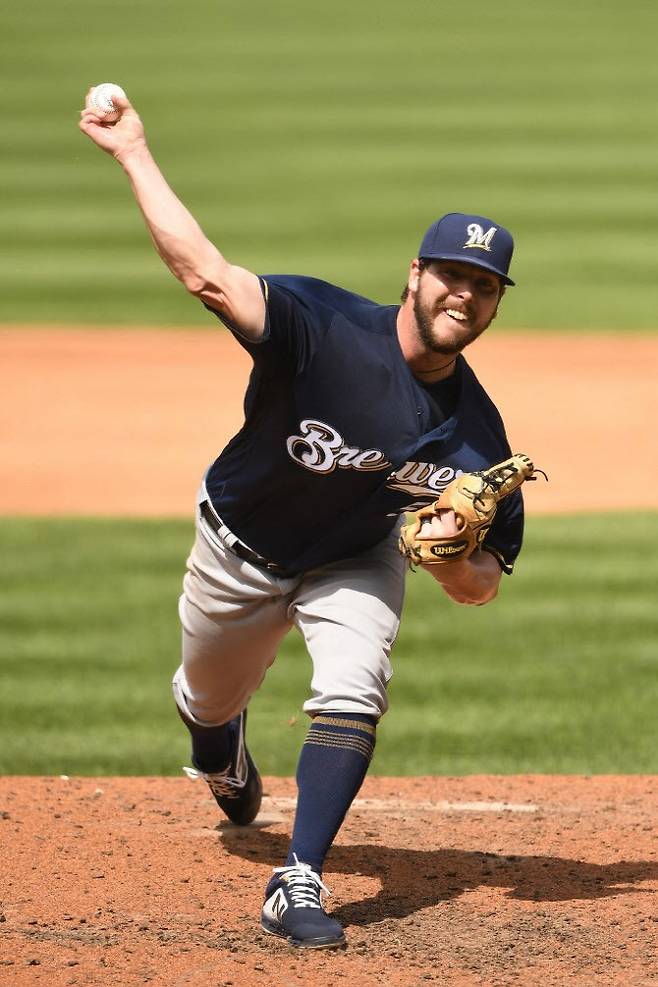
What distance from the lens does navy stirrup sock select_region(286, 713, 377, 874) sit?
385 cm

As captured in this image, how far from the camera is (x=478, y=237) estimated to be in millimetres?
3941

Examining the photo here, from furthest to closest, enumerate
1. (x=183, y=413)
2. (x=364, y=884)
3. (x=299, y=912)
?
(x=183, y=413) < (x=364, y=884) < (x=299, y=912)

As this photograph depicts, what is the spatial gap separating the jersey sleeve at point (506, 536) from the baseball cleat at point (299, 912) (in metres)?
1.00

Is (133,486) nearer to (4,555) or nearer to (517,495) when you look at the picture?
(4,555)

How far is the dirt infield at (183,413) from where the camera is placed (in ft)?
32.3

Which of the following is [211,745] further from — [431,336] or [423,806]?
[431,336]

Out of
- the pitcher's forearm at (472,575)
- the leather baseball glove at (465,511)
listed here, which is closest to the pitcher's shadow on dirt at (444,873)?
the pitcher's forearm at (472,575)

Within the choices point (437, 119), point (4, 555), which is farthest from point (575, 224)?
point (4, 555)

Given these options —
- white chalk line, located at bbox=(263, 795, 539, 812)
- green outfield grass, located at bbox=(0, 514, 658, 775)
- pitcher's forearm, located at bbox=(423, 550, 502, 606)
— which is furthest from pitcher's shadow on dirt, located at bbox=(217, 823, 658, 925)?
green outfield grass, located at bbox=(0, 514, 658, 775)

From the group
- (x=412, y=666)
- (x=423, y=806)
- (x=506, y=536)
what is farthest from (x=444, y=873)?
(x=412, y=666)

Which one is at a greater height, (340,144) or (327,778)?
(340,144)

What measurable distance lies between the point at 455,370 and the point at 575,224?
13348 millimetres

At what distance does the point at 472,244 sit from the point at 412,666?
10.8ft

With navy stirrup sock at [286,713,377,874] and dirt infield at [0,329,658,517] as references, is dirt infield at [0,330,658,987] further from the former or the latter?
dirt infield at [0,329,658,517]
